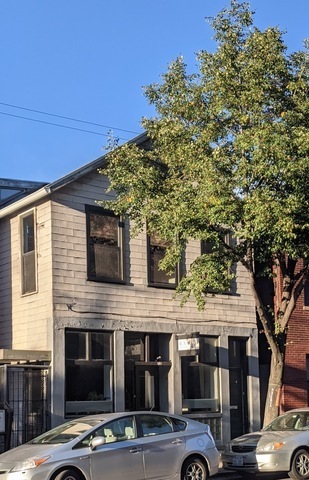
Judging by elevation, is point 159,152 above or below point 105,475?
above

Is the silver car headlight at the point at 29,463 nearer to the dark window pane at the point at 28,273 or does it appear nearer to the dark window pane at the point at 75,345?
the dark window pane at the point at 75,345

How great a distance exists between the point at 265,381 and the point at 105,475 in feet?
38.4

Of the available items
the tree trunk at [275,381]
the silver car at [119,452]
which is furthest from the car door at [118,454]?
the tree trunk at [275,381]

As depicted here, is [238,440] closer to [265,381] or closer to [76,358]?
[76,358]

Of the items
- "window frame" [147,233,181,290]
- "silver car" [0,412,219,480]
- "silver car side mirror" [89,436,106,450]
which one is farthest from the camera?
"window frame" [147,233,181,290]

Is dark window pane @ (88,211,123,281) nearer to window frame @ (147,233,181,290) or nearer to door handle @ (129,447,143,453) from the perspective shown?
window frame @ (147,233,181,290)

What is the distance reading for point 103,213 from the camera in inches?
784

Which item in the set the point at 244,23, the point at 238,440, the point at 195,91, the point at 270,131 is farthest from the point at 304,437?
the point at 244,23

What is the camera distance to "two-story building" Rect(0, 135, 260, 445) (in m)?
18.2

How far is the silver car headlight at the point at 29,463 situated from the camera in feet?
38.9

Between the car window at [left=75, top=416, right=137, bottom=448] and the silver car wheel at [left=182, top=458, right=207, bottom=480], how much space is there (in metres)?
1.20

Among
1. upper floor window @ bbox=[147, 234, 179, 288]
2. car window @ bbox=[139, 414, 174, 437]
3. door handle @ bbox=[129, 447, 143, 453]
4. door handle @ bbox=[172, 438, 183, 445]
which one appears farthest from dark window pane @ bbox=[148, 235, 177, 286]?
door handle @ bbox=[129, 447, 143, 453]

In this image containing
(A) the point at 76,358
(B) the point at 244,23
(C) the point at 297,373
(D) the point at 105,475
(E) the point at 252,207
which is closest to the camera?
(D) the point at 105,475

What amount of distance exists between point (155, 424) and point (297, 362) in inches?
418
